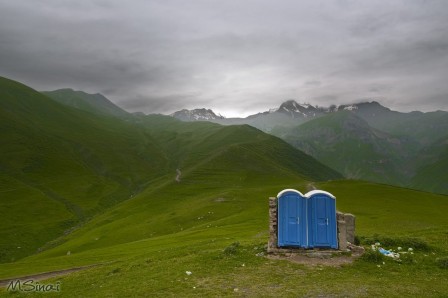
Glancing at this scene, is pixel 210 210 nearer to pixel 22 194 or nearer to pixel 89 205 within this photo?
pixel 89 205

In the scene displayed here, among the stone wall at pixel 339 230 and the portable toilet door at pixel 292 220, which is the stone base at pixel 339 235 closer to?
the stone wall at pixel 339 230

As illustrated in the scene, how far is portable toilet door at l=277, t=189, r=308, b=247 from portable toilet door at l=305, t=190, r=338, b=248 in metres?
0.47

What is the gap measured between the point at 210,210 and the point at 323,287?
7356 cm

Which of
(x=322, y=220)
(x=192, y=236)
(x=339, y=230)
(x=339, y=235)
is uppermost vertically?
(x=322, y=220)

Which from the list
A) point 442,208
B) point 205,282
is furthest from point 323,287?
point 442,208

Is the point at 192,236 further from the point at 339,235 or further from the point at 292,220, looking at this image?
the point at 339,235

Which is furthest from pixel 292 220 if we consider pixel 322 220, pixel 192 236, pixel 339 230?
pixel 192 236

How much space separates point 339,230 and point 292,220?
11.5ft

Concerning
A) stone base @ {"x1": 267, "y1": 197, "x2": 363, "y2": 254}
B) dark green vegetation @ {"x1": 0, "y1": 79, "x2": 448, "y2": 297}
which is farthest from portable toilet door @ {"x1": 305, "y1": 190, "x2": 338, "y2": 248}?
dark green vegetation @ {"x1": 0, "y1": 79, "x2": 448, "y2": 297}

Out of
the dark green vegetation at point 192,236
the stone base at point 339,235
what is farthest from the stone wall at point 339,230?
the dark green vegetation at point 192,236

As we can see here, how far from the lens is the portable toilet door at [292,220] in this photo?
2662cm

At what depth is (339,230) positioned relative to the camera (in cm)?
2667

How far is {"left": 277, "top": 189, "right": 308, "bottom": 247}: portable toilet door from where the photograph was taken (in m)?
26.6

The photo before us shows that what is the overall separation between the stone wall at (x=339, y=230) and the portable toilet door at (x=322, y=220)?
441mm
